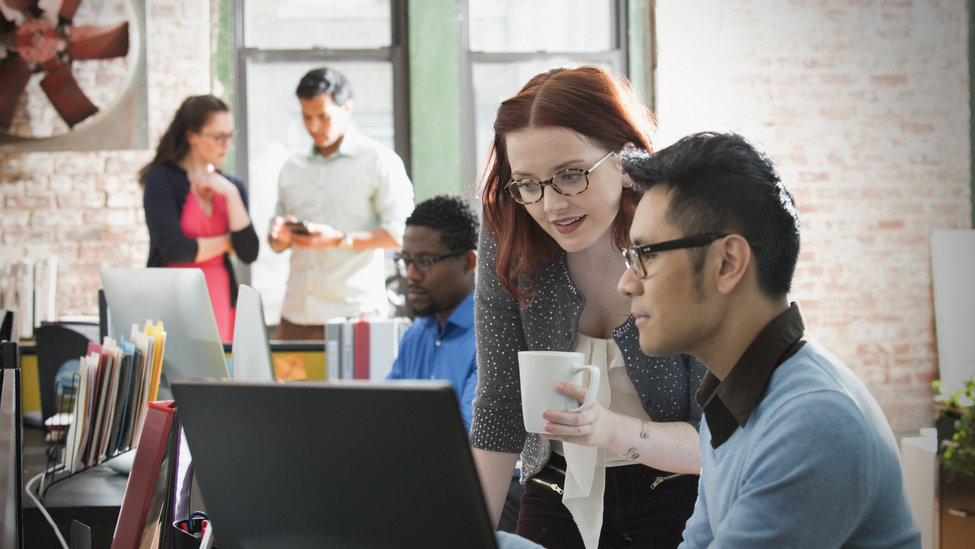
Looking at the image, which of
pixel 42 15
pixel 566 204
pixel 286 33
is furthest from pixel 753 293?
pixel 42 15

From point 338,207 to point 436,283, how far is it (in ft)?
4.73

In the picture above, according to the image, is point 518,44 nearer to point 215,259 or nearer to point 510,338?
point 215,259

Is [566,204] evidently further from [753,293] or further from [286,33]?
[286,33]

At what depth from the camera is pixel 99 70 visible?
12.9 feet

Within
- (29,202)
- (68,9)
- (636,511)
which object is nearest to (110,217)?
(29,202)

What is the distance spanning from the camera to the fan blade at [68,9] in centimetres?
388

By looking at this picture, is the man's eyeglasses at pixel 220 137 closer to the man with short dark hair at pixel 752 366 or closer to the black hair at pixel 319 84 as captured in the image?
the black hair at pixel 319 84

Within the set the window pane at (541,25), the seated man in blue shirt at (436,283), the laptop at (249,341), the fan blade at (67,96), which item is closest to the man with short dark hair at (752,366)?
the laptop at (249,341)

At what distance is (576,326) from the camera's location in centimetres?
118

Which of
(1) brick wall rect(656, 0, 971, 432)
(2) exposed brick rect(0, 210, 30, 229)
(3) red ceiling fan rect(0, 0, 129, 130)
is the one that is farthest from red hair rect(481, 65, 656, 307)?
(2) exposed brick rect(0, 210, 30, 229)

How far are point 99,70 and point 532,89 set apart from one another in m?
3.61

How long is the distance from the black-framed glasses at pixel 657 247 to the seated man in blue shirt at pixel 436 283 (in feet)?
3.94

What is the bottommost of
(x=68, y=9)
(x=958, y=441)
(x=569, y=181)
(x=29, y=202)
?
(x=958, y=441)

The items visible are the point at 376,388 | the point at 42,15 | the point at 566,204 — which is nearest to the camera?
the point at 376,388
